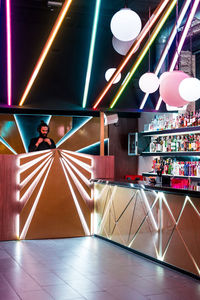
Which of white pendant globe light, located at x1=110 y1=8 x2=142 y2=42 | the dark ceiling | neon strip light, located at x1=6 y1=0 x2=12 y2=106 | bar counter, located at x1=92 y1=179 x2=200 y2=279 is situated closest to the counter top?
bar counter, located at x1=92 y1=179 x2=200 y2=279

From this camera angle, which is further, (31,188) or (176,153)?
→ (176,153)

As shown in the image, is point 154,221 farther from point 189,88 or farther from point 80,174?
point 80,174

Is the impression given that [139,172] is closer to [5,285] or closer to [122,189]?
[122,189]

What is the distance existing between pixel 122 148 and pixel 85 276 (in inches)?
255

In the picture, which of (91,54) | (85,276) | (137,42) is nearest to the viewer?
(85,276)

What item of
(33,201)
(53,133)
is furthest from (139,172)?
(33,201)

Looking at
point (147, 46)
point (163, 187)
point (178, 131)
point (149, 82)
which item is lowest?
point (163, 187)

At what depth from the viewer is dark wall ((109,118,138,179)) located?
1077 cm

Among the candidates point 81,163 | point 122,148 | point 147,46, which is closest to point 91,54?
point 147,46

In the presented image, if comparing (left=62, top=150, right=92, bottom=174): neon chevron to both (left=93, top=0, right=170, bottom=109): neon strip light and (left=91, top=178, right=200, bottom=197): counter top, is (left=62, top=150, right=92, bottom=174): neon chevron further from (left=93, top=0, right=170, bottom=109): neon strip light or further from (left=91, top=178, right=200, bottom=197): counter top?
(left=93, top=0, right=170, bottom=109): neon strip light

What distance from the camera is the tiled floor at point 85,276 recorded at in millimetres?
3994

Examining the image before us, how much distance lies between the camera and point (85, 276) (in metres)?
4.61

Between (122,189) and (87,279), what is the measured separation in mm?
2059

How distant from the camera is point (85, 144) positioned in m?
10.7
